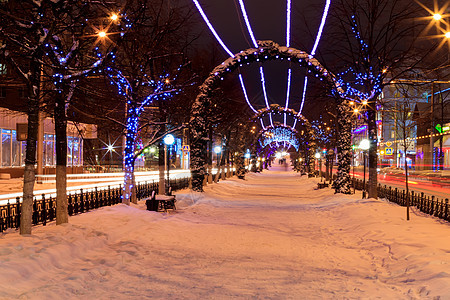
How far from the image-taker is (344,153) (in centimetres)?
2350

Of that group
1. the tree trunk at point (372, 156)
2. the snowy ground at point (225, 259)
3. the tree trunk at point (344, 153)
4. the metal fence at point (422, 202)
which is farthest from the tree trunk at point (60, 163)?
the tree trunk at point (344, 153)

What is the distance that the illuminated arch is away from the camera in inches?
910

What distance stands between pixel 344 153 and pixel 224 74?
341 inches

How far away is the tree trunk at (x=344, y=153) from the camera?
76.5 feet

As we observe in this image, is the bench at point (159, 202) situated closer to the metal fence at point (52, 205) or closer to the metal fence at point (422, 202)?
the metal fence at point (52, 205)

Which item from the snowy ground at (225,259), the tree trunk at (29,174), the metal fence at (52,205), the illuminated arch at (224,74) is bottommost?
the snowy ground at (225,259)

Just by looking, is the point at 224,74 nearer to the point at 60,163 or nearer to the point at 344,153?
the point at 344,153

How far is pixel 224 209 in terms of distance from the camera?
18.7 m

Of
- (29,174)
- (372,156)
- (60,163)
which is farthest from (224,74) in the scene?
(29,174)

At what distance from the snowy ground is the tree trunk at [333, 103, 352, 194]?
30.1ft

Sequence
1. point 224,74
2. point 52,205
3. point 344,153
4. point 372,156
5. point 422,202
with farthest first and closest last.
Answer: point 224,74 < point 344,153 < point 372,156 < point 422,202 < point 52,205

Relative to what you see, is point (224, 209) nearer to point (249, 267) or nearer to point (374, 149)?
point (374, 149)

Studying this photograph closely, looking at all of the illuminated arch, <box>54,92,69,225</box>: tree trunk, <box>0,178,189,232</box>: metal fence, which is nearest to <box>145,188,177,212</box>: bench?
<box>0,178,189,232</box>: metal fence

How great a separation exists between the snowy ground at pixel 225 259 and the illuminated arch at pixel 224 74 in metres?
10.6
